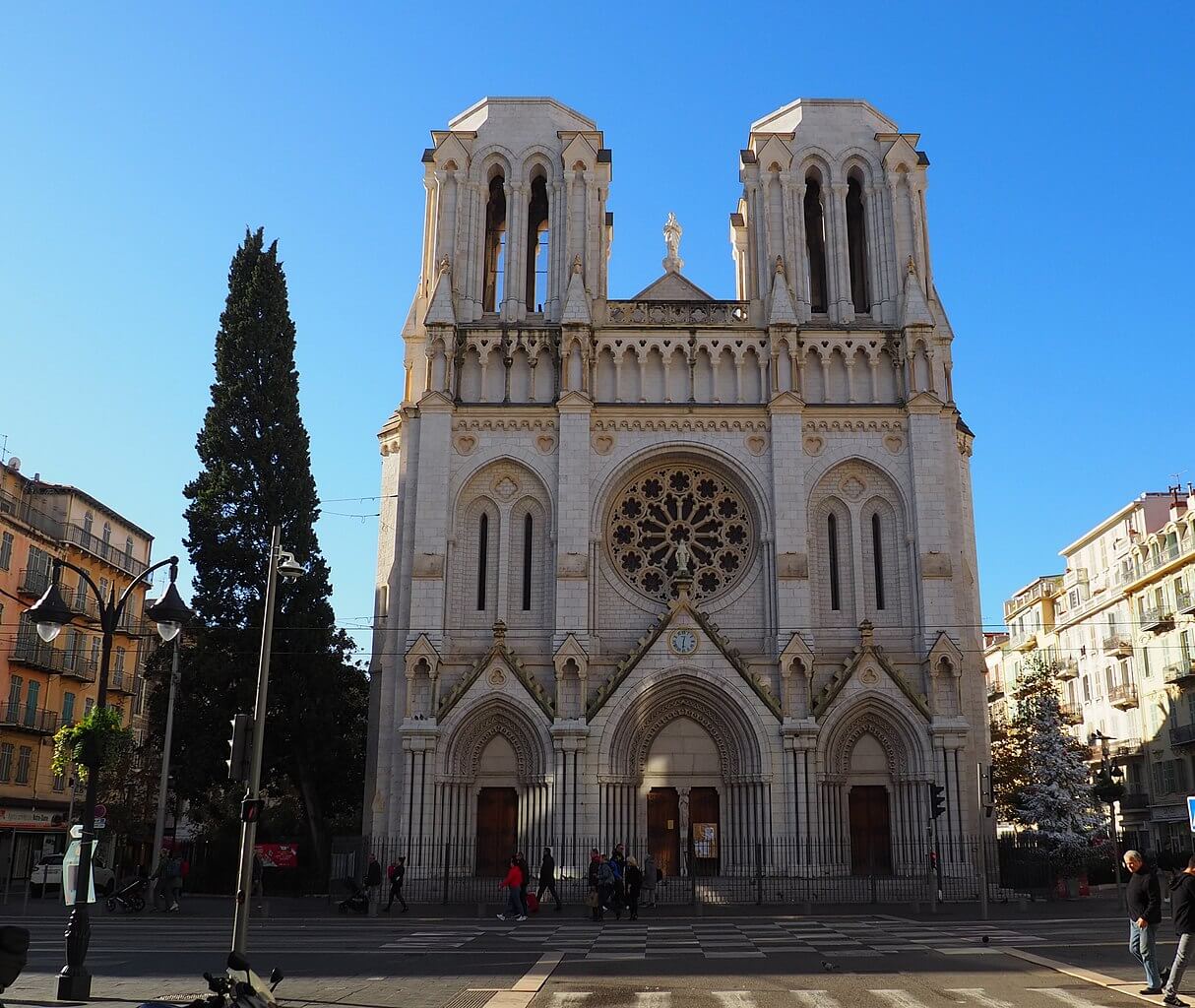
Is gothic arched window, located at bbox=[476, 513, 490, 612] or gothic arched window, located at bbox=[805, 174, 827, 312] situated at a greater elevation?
gothic arched window, located at bbox=[805, 174, 827, 312]

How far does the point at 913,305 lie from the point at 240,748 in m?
28.2

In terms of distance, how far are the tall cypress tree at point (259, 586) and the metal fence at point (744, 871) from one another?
4348 millimetres

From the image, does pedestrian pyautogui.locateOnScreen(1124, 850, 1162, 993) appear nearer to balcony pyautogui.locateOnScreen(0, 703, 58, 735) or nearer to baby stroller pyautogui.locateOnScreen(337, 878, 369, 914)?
baby stroller pyautogui.locateOnScreen(337, 878, 369, 914)

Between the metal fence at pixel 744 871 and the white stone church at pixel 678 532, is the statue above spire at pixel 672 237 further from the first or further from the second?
the metal fence at pixel 744 871

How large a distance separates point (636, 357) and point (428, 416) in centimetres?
710

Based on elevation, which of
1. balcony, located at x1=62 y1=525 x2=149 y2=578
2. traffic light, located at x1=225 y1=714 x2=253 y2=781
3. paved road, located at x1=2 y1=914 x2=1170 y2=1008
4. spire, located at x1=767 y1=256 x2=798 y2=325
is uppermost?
spire, located at x1=767 y1=256 x2=798 y2=325

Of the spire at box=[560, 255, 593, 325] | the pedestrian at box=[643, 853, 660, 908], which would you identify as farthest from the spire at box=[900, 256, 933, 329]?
the pedestrian at box=[643, 853, 660, 908]

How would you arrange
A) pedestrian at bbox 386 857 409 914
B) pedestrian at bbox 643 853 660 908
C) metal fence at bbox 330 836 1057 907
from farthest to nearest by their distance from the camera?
metal fence at bbox 330 836 1057 907
pedestrian at bbox 643 853 660 908
pedestrian at bbox 386 857 409 914

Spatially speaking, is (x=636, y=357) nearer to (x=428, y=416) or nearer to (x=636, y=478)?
(x=636, y=478)

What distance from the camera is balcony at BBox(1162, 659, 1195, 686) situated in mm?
47375

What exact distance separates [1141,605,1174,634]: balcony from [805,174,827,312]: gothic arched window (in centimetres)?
2271

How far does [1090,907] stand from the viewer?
2908 cm

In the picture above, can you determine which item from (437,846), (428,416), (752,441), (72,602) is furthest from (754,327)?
(72,602)

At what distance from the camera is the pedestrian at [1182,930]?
40.2 feet
